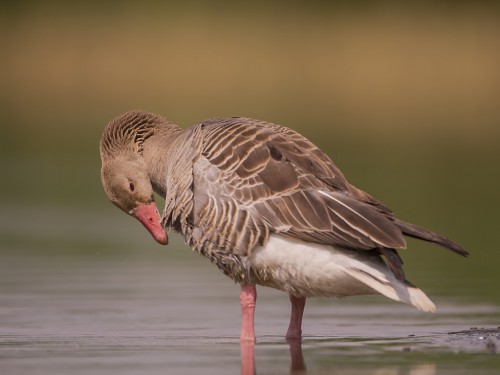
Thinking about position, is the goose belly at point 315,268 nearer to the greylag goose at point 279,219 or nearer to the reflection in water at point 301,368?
the greylag goose at point 279,219

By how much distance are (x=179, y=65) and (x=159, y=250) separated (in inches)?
969

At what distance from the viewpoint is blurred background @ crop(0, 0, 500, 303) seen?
1661 cm

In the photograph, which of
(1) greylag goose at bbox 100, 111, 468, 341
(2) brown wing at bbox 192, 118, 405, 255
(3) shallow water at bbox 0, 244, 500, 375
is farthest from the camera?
(2) brown wing at bbox 192, 118, 405, 255

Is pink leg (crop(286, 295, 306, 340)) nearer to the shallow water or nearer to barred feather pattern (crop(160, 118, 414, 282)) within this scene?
the shallow water

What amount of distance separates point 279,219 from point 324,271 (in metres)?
0.50

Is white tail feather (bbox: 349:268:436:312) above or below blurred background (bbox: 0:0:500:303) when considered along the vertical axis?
above

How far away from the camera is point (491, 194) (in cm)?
1966

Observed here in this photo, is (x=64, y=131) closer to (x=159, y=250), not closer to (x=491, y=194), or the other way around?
(x=491, y=194)

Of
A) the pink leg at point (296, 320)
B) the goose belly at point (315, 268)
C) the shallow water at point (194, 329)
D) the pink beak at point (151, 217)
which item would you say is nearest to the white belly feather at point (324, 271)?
the goose belly at point (315, 268)

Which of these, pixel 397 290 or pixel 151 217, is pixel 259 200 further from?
pixel 151 217

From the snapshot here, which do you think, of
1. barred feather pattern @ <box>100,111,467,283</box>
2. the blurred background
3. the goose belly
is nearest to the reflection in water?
the goose belly

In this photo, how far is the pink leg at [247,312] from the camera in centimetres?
980

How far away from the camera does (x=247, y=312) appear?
10.0m

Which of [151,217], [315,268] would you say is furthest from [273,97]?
[315,268]
